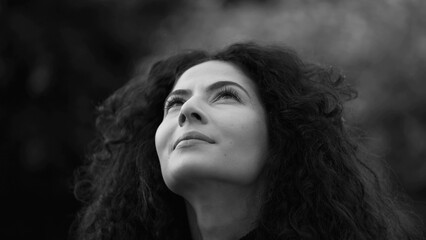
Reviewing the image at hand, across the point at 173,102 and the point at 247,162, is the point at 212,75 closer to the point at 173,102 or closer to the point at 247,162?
the point at 173,102

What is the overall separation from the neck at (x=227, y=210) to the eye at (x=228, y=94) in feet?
1.17

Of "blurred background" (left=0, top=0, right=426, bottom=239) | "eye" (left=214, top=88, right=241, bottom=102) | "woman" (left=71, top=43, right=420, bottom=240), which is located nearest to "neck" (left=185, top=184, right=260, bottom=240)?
"woman" (left=71, top=43, right=420, bottom=240)

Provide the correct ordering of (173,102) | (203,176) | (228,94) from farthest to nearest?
(173,102) → (228,94) → (203,176)

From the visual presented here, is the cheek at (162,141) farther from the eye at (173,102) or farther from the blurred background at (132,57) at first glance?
the blurred background at (132,57)

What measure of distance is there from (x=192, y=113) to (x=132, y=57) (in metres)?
2.86

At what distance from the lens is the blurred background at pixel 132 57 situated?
18.0 ft

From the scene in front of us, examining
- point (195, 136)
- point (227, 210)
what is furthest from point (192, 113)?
point (227, 210)

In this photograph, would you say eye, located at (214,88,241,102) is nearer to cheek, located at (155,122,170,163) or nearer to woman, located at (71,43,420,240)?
woman, located at (71,43,420,240)

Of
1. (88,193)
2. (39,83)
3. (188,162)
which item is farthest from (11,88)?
(188,162)

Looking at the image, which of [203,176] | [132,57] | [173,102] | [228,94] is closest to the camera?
[203,176]

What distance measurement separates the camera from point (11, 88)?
18.4 ft

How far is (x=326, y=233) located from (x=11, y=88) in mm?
3187

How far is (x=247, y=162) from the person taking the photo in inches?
120

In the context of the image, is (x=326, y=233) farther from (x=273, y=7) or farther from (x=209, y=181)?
(x=273, y=7)
